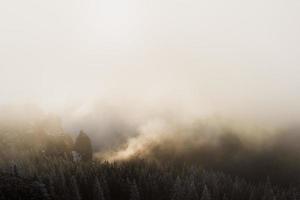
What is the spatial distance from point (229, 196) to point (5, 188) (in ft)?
457

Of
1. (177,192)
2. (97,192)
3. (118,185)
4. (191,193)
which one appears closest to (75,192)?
(97,192)

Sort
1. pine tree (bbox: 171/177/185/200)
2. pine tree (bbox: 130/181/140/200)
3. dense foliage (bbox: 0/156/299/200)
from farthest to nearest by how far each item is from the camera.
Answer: pine tree (bbox: 171/177/185/200), pine tree (bbox: 130/181/140/200), dense foliage (bbox: 0/156/299/200)

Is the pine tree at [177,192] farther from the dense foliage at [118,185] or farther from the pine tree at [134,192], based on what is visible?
the pine tree at [134,192]

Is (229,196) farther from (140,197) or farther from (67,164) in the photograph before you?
(67,164)

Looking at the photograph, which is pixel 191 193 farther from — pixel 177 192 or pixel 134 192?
pixel 134 192

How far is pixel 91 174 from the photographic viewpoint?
174375 mm

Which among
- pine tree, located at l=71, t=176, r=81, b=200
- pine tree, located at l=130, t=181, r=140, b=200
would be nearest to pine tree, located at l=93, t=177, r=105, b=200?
pine tree, located at l=71, t=176, r=81, b=200

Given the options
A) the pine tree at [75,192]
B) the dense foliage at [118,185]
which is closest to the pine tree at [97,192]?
the dense foliage at [118,185]

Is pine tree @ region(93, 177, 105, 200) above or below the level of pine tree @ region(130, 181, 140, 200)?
above

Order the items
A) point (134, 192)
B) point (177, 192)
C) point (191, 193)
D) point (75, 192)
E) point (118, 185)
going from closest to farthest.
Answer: point (75, 192)
point (134, 192)
point (177, 192)
point (191, 193)
point (118, 185)

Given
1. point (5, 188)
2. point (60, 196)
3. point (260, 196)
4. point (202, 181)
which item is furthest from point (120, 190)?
point (5, 188)

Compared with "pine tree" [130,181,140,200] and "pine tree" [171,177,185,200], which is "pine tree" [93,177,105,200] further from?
"pine tree" [171,177,185,200]

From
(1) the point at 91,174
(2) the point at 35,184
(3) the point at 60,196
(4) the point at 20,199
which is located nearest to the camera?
(4) the point at 20,199

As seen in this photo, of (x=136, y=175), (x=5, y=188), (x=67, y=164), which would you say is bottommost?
(x=5, y=188)
